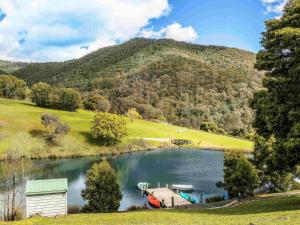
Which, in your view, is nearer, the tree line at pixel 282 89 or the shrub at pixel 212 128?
the tree line at pixel 282 89

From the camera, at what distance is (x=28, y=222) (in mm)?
26859

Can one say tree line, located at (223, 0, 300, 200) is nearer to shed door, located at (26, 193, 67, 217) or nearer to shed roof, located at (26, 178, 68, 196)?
shed roof, located at (26, 178, 68, 196)

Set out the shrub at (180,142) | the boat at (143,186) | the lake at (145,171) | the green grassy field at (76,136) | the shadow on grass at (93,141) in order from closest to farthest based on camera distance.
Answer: the lake at (145,171) < the boat at (143,186) < the green grassy field at (76,136) < the shadow on grass at (93,141) < the shrub at (180,142)

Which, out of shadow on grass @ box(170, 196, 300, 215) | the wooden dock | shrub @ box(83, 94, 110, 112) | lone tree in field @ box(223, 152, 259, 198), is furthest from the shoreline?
shadow on grass @ box(170, 196, 300, 215)

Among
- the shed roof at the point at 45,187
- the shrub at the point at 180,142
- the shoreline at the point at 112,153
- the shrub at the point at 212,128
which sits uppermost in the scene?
the shrub at the point at 212,128

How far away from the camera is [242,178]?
4794 cm

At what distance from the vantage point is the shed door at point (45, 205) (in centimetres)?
3288

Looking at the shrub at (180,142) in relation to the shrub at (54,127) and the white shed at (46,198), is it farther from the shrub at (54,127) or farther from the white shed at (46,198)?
the white shed at (46,198)

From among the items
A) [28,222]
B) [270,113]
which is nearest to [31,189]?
[28,222]

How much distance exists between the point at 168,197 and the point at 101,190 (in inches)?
706

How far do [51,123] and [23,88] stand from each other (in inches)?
2315

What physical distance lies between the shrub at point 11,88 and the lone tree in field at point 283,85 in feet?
454

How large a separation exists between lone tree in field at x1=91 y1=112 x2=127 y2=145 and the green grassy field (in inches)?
117

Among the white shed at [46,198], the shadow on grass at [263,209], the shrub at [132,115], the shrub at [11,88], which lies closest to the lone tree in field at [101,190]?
the white shed at [46,198]
